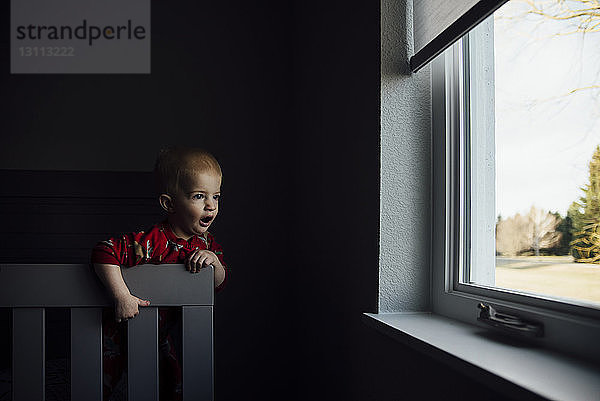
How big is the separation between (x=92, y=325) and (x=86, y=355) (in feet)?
0.21

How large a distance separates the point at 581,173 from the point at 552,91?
0.47 ft

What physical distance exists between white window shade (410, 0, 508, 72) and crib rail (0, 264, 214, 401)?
693mm

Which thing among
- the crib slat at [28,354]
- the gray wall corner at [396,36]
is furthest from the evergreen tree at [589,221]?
the crib slat at [28,354]

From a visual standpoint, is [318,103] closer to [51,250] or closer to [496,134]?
[496,134]

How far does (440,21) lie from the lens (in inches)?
41.3

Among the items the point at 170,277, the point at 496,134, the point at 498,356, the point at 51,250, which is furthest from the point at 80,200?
the point at 498,356

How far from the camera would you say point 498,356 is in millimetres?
777

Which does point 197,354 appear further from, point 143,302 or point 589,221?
point 589,221

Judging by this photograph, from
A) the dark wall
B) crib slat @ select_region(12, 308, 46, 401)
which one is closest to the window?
Result: the dark wall

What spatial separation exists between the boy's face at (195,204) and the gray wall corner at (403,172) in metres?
0.46

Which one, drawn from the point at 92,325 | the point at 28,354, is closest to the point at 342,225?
the point at 92,325

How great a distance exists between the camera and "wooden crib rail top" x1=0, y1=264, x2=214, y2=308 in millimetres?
1159

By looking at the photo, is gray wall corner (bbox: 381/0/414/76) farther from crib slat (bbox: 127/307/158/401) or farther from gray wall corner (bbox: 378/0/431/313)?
crib slat (bbox: 127/307/158/401)

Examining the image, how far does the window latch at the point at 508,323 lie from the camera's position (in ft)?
2.74
